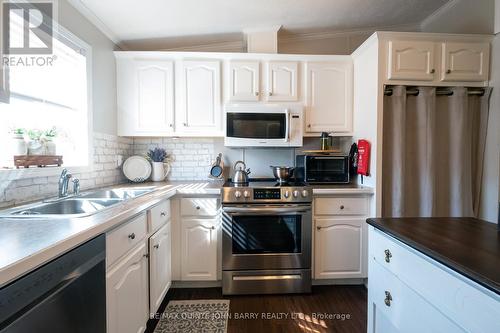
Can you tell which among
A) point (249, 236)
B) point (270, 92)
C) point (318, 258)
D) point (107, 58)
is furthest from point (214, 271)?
point (107, 58)

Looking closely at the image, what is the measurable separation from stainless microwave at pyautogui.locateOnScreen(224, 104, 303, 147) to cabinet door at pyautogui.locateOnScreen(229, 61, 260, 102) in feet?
0.40

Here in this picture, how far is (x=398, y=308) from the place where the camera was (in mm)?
989

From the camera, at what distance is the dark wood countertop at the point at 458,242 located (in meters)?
0.66

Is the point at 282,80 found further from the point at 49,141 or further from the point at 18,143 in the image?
the point at 18,143

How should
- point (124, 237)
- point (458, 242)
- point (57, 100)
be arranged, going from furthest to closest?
1. point (57, 100)
2. point (124, 237)
3. point (458, 242)

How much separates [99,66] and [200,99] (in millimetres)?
876

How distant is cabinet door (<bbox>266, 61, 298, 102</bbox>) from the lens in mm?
2418

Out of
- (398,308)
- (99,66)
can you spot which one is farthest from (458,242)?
(99,66)

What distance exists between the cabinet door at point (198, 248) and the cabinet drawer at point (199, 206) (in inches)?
2.4

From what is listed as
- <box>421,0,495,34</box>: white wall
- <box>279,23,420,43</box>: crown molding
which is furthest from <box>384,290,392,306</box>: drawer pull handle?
<box>279,23,420,43</box>: crown molding

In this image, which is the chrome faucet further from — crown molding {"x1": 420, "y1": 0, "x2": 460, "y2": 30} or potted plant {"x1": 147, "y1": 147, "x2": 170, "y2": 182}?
crown molding {"x1": 420, "y1": 0, "x2": 460, "y2": 30}

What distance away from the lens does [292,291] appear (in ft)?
6.91

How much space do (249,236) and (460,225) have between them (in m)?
1.40

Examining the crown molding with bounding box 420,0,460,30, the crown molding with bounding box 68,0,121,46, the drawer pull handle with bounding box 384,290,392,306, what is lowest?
the drawer pull handle with bounding box 384,290,392,306
